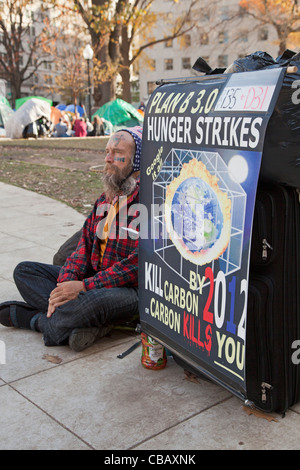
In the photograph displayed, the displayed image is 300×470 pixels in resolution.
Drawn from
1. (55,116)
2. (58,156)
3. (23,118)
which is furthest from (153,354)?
(55,116)

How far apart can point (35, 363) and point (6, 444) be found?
0.84 m

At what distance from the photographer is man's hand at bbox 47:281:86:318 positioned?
11.5 feet

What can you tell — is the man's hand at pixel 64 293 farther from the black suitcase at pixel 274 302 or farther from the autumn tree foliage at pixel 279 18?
the autumn tree foliage at pixel 279 18

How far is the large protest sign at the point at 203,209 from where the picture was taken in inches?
87.7

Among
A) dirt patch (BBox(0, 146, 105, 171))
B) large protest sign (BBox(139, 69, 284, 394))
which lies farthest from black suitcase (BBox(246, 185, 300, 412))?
dirt patch (BBox(0, 146, 105, 171))

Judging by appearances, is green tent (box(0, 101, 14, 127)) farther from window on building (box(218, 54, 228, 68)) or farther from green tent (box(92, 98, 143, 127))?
window on building (box(218, 54, 228, 68))

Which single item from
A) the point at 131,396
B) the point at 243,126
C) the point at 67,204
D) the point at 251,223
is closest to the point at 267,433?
the point at 131,396

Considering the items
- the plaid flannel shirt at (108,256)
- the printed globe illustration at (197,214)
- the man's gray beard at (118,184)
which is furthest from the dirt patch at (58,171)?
the printed globe illustration at (197,214)

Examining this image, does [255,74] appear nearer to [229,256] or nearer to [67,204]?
[229,256]

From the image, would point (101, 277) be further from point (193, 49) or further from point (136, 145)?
point (193, 49)

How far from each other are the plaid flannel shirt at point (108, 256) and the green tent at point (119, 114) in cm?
2317

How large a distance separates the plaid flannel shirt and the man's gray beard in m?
Result: 0.04

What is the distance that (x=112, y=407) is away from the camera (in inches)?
108

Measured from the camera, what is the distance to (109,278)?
11.4 feet
